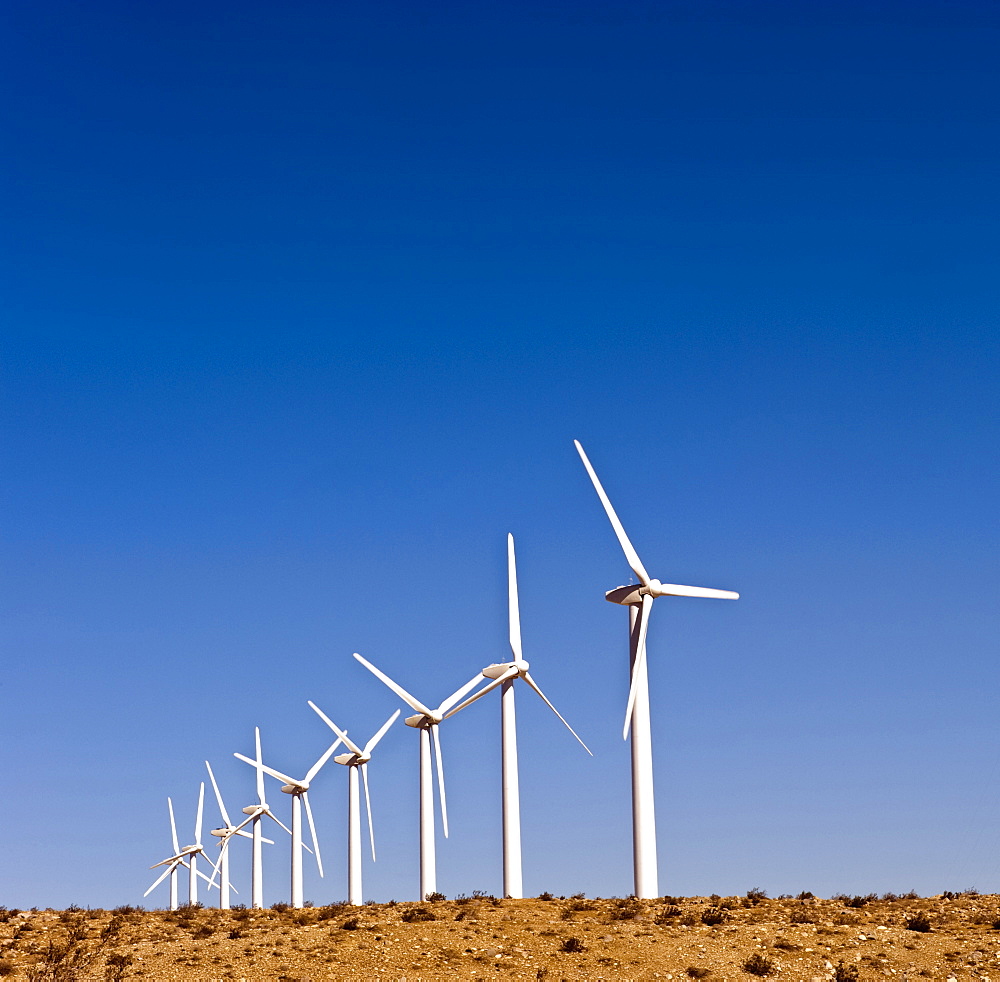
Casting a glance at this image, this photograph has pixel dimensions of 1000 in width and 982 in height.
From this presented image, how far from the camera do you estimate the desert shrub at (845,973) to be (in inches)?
2104

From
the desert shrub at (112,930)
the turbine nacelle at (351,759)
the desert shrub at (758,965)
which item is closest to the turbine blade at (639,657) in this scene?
the desert shrub at (758,965)

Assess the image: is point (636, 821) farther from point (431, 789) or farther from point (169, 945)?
point (431, 789)

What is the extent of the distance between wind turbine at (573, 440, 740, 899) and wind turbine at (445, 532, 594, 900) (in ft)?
15.9

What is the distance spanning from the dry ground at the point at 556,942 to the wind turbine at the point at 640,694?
255cm

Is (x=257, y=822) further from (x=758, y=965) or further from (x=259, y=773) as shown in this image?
(x=758, y=965)

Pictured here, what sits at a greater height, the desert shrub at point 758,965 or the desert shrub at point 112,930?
the desert shrub at point 112,930

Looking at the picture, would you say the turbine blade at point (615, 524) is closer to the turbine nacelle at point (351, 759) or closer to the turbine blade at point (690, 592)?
the turbine blade at point (690, 592)

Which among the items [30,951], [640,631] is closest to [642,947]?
[640,631]

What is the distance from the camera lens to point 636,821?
70.7 metres

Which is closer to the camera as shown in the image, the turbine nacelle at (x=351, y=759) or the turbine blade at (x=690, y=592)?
the turbine blade at (x=690, y=592)

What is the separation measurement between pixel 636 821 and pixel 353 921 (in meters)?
15.3

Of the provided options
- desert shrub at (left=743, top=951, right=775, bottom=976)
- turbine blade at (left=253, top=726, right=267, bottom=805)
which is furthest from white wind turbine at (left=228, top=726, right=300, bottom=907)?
desert shrub at (left=743, top=951, right=775, bottom=976)

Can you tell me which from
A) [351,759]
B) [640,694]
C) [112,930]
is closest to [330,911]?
[640,694]

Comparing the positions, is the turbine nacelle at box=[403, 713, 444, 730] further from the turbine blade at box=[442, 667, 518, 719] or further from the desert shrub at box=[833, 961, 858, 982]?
the desert shrub at box=[833, 961, 858, 982]
